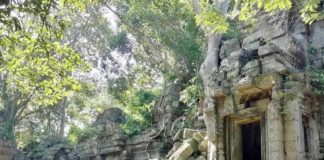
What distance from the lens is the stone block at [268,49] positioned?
7720mm

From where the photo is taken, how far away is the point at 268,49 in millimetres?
7773

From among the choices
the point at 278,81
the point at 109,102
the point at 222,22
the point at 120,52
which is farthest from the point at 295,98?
the point at 109,102

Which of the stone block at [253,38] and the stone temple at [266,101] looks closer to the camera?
the stone temple at [266,101]

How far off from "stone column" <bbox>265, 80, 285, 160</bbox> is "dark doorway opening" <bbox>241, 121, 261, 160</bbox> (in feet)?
5.45

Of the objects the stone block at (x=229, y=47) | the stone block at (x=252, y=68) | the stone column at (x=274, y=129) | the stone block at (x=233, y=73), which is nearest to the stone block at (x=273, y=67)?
the stone block at (x=252, y=68)

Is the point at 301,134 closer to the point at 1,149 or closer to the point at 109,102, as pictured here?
the point at 1,149

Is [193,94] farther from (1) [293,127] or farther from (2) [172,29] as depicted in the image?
(1) [293,127]

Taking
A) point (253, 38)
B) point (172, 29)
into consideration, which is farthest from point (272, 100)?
point (172, 29)

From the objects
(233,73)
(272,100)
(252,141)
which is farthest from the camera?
(252,141)

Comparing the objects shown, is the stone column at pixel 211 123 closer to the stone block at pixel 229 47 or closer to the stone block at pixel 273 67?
the stone block at pixel 273 67

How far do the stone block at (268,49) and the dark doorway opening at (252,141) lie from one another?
181cm

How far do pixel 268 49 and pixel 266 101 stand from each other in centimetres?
102

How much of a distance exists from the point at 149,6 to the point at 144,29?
111 cm

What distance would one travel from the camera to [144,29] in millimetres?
15180
